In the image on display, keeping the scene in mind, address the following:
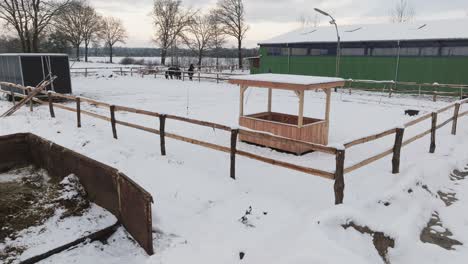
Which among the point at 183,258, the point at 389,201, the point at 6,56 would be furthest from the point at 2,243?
the point at 6,56

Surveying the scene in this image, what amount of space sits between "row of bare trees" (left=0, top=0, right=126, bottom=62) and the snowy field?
30.3 metres

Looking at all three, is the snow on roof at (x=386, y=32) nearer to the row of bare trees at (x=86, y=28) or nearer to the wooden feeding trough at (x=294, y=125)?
the wooden feeding trough at (x=294, y=125)

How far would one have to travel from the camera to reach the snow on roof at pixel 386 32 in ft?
79.8

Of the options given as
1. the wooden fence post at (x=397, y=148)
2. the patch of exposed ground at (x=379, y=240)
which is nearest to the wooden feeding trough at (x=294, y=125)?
the wooden fence post at (x=397, y=148)

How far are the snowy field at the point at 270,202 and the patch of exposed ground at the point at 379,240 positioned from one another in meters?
0.07

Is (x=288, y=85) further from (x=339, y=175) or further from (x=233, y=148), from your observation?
(x=339, y=175)

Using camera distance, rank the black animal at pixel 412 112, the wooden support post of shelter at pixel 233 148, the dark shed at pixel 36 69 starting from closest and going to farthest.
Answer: the wooden support post of shelter at pixel 233 148, the black animal at pixel 412 112, the dark shed at pixel 36 69

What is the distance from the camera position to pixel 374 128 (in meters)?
12.6

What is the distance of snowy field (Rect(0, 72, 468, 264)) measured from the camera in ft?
15.6

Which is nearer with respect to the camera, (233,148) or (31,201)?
(31,201)

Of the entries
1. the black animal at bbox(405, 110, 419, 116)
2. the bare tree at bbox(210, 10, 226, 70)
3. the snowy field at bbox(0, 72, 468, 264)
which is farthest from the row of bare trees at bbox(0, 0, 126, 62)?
the black animal at bbox(405, 110, 419, 116)

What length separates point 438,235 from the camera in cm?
539

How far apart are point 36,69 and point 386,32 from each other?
76.3 ft

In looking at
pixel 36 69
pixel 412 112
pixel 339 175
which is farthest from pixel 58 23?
pixel 339 175
